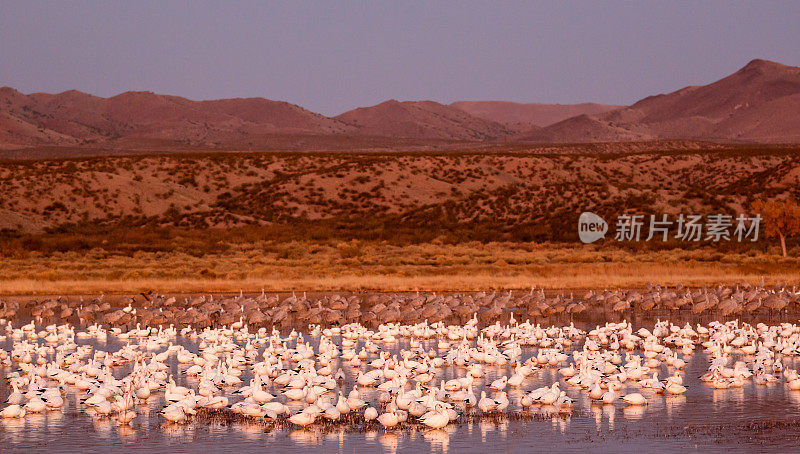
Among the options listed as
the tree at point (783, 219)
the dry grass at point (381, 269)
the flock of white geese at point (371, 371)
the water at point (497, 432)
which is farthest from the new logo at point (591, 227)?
the water at point (497, 432)

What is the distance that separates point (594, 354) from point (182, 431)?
361 inches

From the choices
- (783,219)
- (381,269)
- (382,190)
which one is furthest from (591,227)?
(382,190)

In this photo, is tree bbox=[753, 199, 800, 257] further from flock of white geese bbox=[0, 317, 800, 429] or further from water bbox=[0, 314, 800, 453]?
water bbox=[0, 314, 800, 453]

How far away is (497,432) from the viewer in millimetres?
14234

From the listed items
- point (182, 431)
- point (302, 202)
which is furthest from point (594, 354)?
point (302, 202)

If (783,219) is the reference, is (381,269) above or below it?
below

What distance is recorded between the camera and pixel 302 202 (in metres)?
89.1

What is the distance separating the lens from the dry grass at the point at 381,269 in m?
38.0

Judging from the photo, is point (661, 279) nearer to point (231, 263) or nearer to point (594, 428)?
point (231, 263)

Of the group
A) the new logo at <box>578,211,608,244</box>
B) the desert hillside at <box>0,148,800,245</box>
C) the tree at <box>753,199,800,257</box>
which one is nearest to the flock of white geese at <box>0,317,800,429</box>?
the tree at <box>753,199,800,257</box>

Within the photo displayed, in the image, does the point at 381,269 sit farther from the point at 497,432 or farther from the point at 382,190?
the point at 382,190

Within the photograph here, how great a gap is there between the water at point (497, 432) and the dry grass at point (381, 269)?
829 inches

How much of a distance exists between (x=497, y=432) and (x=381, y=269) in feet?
98.7

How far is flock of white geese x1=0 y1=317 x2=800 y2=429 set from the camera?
15500 mm
